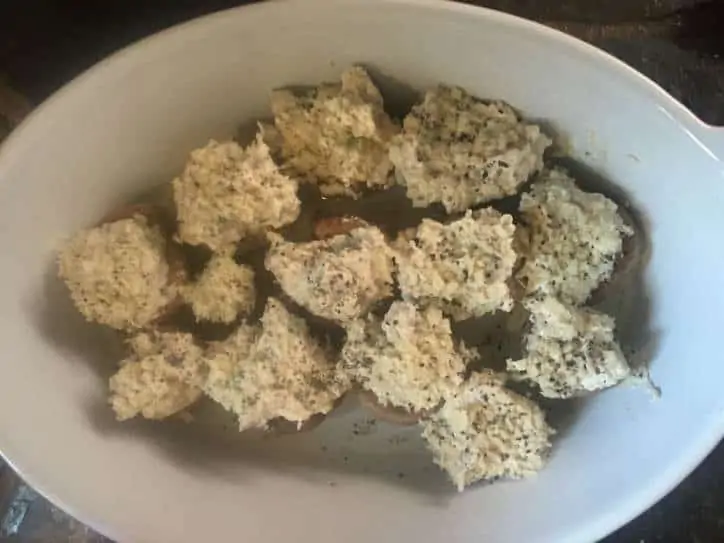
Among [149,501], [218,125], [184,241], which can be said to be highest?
[218,125]

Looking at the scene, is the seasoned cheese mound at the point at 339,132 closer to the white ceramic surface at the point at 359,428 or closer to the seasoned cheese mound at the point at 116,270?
the white ceramic surface at the point at 359,428

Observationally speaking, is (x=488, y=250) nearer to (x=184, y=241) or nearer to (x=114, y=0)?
(x=184, y=241)

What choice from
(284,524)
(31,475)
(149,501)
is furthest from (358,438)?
(31,475)

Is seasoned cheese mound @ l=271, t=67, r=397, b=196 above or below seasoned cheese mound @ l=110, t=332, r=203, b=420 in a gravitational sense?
above

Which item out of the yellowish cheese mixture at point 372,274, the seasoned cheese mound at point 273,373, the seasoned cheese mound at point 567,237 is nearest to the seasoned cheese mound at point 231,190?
the yellowish cheese mixture at point 372,274

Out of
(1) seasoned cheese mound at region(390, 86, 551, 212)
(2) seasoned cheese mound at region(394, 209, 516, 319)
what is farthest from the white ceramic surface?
(2) seasoned cheese mound at region(394, 209, 516, 319)

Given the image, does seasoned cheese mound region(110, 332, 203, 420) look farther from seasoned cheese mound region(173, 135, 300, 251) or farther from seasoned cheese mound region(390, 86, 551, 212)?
seasoned cheese mound region(390, 86, 551, 212)

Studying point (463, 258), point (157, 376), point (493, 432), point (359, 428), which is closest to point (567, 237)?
point (463, 258)
